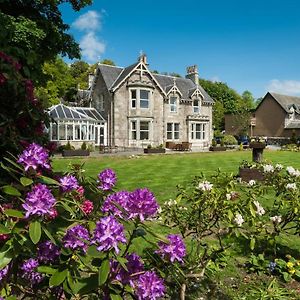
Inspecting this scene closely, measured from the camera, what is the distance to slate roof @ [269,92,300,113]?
58.5 metres

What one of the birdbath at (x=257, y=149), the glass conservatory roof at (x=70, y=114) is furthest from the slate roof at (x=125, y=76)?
the birdbath at (x=257, y=149)

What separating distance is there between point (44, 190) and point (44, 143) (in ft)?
5.44

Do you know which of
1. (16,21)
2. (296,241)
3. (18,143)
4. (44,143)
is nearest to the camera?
(18,143)

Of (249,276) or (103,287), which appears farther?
(249,276)

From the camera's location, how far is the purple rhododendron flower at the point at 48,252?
2.08 meters

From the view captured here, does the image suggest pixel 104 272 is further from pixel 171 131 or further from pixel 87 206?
pixel 171 131

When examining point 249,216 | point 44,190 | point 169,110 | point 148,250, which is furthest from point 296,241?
point 169,110

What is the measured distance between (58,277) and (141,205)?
60 cm

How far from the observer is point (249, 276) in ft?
15.9

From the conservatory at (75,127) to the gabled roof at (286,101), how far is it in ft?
117

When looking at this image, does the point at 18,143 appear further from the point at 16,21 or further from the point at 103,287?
the point at 16,21

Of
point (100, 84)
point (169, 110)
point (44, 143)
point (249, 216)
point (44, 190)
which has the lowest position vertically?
point (249, 216)

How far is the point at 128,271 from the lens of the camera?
201 cm

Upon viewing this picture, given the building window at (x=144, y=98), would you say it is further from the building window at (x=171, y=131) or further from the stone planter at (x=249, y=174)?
the stone planter at (x=249, y=174)
